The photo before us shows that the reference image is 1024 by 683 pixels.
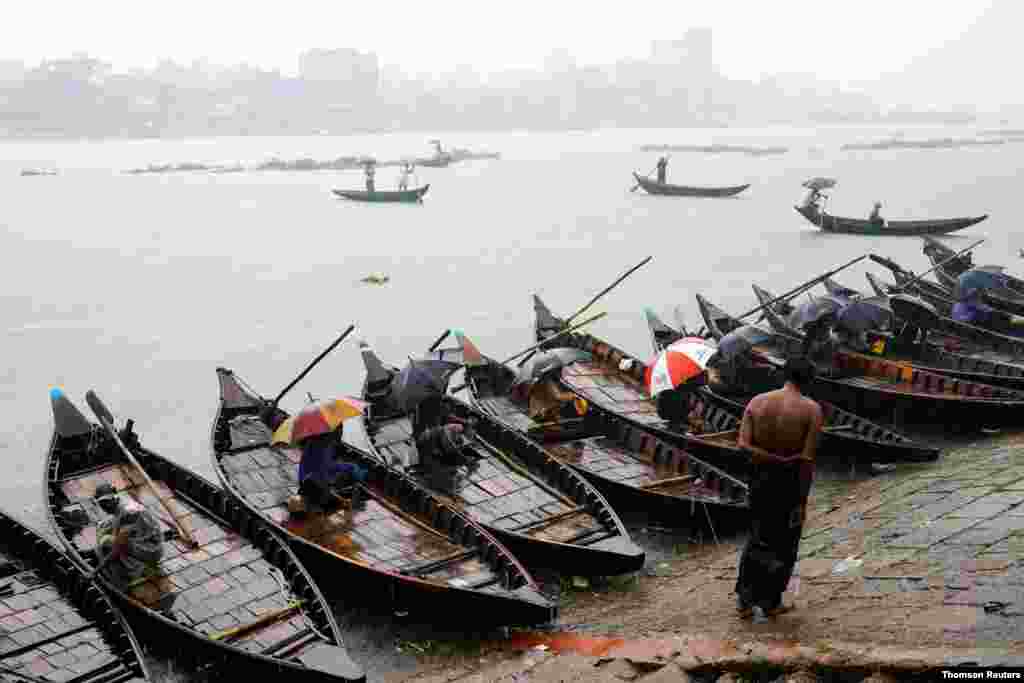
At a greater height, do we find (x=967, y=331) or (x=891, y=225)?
(x=891, y=225)

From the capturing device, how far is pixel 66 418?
36.6 feet

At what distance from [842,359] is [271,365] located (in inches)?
454

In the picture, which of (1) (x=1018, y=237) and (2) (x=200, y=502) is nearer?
(2) (x=200, y=502)

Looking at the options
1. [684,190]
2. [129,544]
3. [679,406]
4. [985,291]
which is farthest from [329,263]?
[129,544]

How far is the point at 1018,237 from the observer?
116 ft

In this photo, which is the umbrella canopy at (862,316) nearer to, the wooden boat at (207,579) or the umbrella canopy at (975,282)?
the umbrella canopy at (975,282)

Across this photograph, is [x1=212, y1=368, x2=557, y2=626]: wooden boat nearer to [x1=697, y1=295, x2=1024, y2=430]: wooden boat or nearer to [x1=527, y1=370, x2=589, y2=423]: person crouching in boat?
[x1=527, y1=370, x2=589, y2=423]: person crouching in boat

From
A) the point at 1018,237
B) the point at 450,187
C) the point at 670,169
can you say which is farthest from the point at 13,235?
the point at 670,169

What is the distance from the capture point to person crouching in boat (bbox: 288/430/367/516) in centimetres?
973

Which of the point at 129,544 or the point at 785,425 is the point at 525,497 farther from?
the point at 785,425

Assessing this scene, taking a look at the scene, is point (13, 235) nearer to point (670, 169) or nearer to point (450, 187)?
point (450, 187)

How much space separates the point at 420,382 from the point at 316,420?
1.40 metres

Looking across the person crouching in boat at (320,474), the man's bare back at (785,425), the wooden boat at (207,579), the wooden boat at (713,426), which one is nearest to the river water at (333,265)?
the wooden boat at (207,579)

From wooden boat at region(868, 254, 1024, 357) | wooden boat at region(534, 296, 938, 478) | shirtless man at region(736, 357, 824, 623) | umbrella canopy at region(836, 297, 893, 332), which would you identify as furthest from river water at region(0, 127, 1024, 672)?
wooden boat at region(868, 254, 1024, 357)
